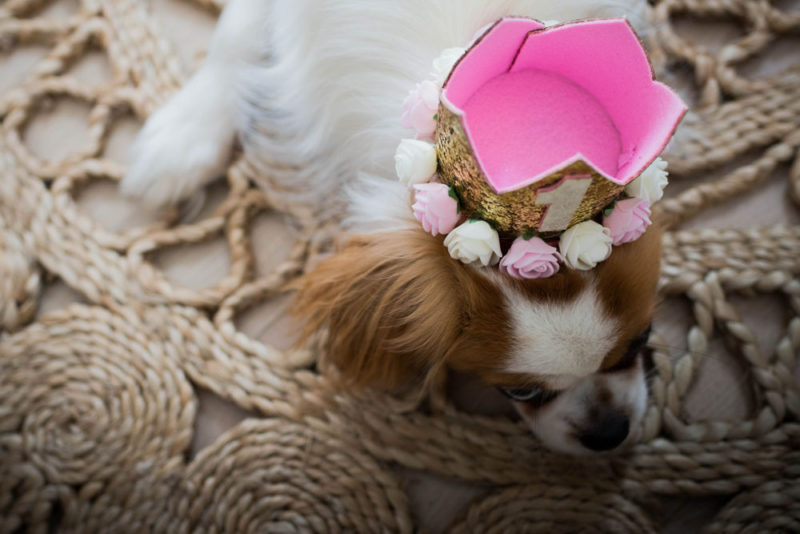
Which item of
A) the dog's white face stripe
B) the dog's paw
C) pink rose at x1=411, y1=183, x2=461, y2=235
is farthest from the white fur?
the dog's white face stripe

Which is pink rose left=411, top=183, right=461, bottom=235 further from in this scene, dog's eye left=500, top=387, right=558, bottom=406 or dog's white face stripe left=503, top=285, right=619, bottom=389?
dog's eye left=500, top=387, right=558, bottom=406

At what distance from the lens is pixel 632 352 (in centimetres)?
89

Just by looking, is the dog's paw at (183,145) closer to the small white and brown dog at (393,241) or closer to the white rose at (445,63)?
the small white and brown dog at (393,241)

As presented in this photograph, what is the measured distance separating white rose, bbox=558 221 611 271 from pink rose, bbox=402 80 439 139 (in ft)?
0.74

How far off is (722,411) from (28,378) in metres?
1.30

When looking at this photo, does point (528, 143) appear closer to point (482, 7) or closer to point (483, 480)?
point (482, 7)

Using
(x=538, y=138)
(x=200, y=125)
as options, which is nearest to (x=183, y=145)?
(x=200, y=125)

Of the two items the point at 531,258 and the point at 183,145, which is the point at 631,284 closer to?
the point at 531,258

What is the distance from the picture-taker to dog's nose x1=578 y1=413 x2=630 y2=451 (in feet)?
2.94

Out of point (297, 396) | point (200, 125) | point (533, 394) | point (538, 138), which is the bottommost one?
point (297, 396)

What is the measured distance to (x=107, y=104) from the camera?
1270mm

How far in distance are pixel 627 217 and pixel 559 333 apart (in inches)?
6.7

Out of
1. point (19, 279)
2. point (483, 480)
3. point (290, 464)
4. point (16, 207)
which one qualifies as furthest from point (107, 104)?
point (483, 480)

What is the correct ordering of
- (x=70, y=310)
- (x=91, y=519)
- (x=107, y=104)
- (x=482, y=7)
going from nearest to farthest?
(x=482, y=7)
(x=91, y=519)
(x=70, y=310)
(x=107, y=104)
